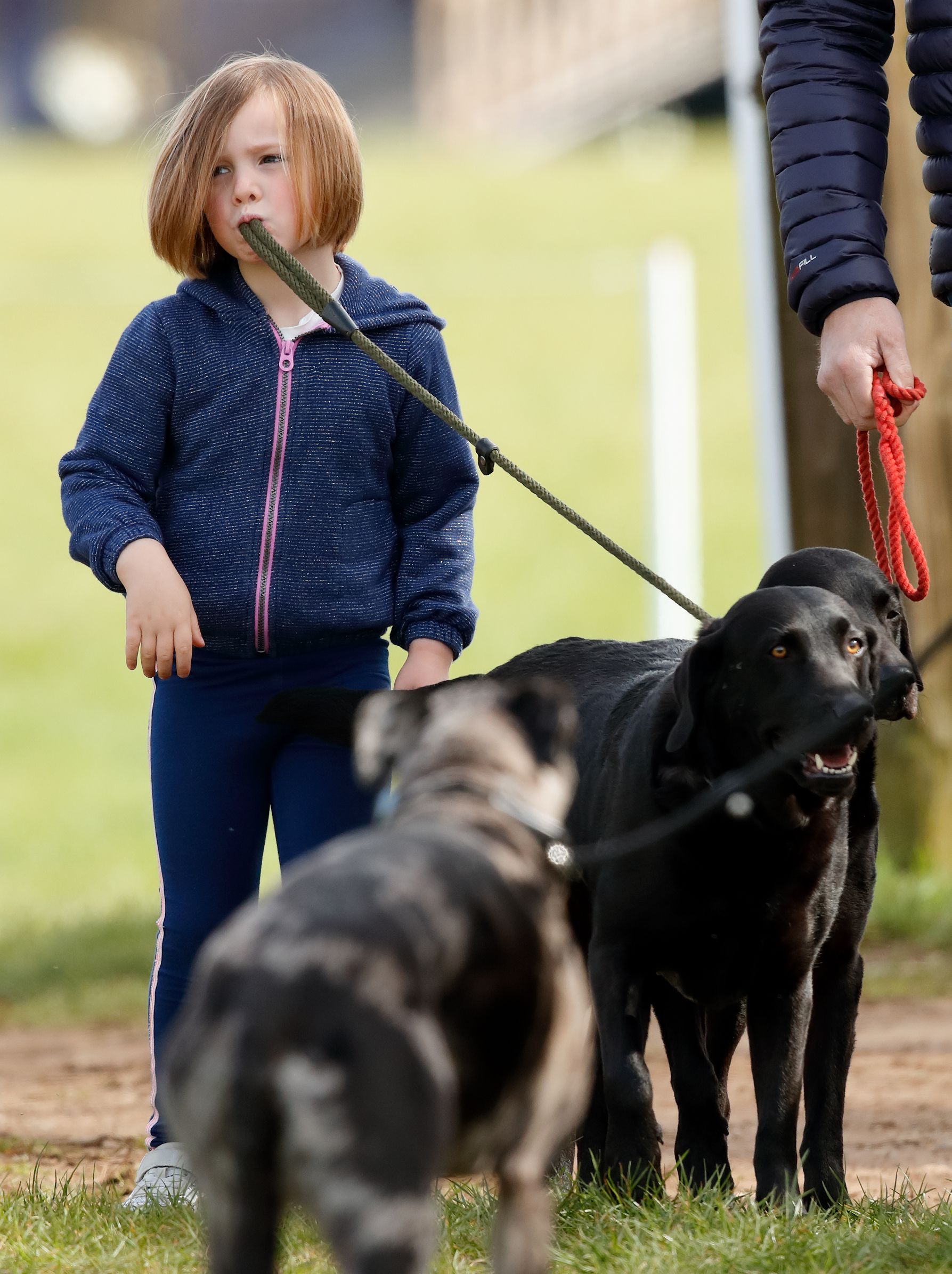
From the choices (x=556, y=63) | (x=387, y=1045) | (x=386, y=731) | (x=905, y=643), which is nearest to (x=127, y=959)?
(x=905, y=643)

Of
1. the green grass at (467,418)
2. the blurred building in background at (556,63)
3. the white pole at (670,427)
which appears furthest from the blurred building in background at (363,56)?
the white pole at (670,427)

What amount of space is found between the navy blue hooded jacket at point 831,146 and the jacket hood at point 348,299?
752 millimetres

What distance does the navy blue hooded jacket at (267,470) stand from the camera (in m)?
3.18

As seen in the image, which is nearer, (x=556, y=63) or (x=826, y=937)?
(x=826, y=937)

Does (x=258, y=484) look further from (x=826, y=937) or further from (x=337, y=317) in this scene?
(x=826, y=937)

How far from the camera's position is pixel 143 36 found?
33281mm

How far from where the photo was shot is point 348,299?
10.8ft

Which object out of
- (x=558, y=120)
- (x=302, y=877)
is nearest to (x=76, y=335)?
(x=558, y=120)

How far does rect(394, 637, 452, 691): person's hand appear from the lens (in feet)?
10.6

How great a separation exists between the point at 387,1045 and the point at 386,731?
47 cm

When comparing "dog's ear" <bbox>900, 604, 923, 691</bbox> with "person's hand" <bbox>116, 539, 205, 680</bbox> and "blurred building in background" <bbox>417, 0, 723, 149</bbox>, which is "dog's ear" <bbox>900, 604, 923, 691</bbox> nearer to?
"person's hand" <bbox>116, 539, 205, 680</bbox>

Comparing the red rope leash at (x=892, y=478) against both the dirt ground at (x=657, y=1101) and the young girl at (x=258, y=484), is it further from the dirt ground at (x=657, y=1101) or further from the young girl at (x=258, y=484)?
the dirt ground at (x=657, y=1101)

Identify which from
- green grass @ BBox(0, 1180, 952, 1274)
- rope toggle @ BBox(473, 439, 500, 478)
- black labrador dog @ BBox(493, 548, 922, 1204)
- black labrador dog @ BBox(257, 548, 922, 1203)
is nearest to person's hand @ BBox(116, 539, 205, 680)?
black labrador dog @ BBox(257, 548, 922, 1203)

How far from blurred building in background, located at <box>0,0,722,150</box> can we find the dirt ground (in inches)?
1082
